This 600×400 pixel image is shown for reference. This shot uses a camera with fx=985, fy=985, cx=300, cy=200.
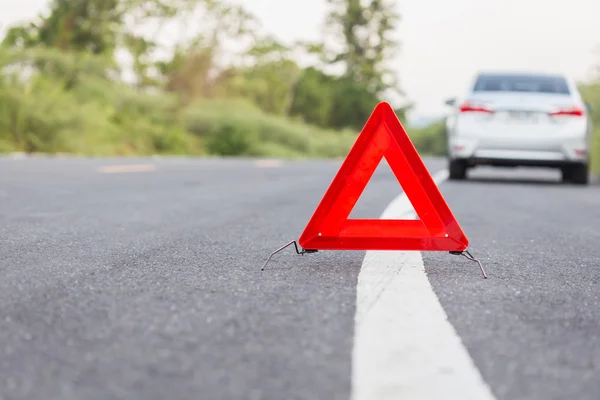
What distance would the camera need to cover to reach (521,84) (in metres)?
13.9

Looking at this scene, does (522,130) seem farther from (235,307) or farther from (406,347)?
(406,347)

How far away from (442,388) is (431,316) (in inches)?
36.8

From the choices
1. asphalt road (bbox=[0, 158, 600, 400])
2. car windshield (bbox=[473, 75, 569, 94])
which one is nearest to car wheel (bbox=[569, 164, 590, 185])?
car windshield (bbox=[473, 75, 569, 94])

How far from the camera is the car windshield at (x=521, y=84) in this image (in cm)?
1375

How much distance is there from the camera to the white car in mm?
12938

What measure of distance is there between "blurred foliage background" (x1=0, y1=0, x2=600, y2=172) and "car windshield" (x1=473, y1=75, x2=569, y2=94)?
26.6 feet

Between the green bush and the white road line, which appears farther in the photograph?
the green bush

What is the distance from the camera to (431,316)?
Result: 3498 millimetres

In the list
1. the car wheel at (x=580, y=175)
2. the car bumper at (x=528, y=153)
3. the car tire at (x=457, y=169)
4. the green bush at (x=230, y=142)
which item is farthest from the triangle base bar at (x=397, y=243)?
the green bush at (x=230, y=142)

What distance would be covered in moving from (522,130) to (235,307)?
996 centimetres

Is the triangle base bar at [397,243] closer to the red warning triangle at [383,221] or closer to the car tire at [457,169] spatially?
the red warning triangle at [383,221]

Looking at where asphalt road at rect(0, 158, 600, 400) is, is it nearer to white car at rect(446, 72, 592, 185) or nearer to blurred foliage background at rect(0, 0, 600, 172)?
white car at rect(446, 72, 592, 185)

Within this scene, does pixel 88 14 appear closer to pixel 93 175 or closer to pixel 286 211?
pixel 93 175

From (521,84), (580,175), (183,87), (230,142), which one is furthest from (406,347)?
(183,87)
